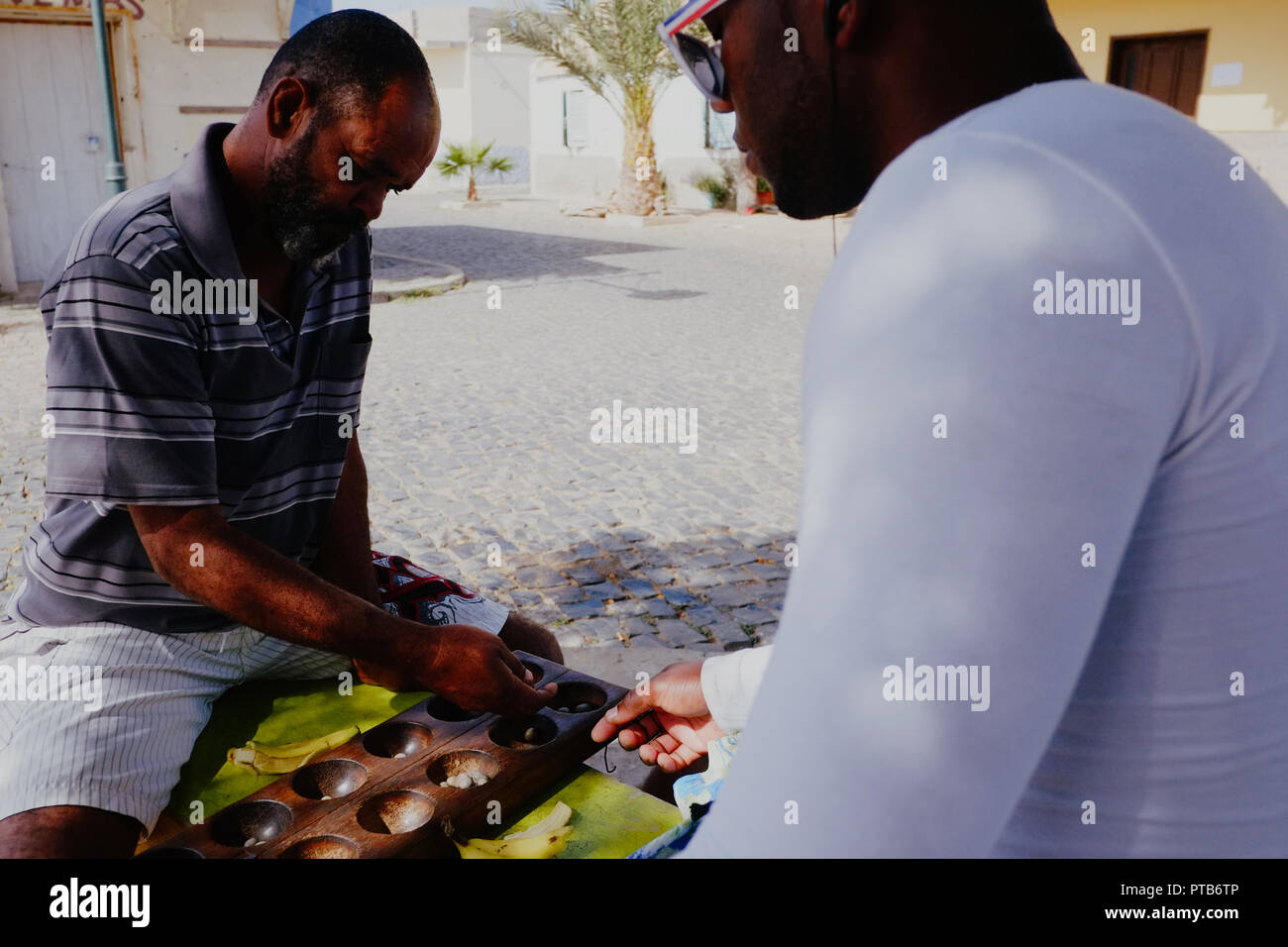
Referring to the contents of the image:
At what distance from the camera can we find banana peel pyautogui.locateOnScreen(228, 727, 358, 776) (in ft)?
7.11

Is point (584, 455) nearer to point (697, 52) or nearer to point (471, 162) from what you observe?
point (697, 52)

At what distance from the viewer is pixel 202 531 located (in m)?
2.13

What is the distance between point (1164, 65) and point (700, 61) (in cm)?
1685

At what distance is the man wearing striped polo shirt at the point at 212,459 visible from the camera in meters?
2.09

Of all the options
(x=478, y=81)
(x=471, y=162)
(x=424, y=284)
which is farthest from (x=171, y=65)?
(x=478, y=81)

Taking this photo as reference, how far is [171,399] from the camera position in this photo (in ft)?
7.09

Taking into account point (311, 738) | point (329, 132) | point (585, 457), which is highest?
point (329, 132)

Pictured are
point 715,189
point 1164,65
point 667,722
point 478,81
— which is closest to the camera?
point 667,722

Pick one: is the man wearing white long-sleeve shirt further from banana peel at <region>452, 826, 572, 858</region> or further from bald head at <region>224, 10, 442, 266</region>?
bald head at <region>224, 10, 442, 266</region>

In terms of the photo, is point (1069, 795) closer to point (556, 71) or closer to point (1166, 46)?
point (1166, 46)

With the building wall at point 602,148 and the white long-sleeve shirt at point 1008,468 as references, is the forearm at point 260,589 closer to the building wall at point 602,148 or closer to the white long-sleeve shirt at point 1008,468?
the white long-sleeve shirt at point 1008,468

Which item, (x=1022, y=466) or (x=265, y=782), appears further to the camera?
(x=265, y=782)
